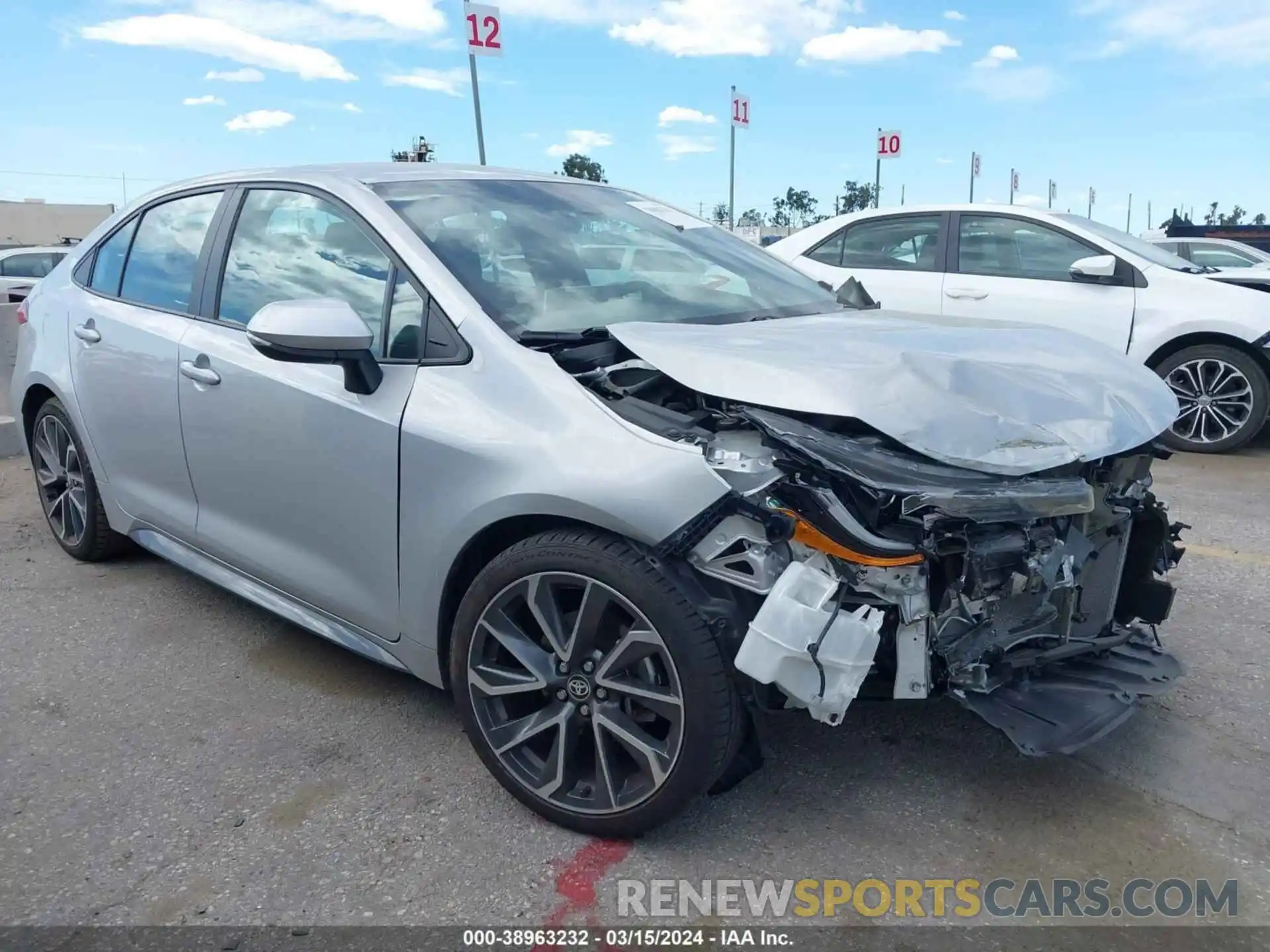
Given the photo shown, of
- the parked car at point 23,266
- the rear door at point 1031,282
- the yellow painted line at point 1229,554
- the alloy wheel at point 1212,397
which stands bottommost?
the yellow painted line at point 1229,554

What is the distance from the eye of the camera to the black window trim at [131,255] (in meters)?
3.50

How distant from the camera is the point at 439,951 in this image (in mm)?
2119

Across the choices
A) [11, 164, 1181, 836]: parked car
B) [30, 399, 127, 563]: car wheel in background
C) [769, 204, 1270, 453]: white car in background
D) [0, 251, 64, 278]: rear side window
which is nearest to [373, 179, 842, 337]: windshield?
[11, 164, 1181, 836]: parked car

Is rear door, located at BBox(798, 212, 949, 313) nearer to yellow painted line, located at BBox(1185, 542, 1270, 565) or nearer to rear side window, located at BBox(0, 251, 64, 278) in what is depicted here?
yellow painted line, located at BBox(1185, 542, 1270, 565)

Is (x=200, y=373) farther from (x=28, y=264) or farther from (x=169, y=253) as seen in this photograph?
(x=28, y=264)

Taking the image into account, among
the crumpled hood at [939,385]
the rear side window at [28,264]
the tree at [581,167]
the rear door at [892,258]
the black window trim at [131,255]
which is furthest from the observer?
the tree at [581,167]

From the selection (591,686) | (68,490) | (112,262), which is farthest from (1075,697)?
(68,490)

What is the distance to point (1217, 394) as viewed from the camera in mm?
6461

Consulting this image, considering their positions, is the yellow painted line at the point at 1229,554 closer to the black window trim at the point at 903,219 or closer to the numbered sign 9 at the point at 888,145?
the black window trim at the point at 903,219

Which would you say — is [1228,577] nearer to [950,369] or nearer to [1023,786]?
[1023,786]

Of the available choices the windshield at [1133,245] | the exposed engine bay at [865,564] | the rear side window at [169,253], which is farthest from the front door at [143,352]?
the windshield at [1133,245]

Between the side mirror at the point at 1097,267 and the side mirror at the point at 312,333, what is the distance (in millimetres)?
5243

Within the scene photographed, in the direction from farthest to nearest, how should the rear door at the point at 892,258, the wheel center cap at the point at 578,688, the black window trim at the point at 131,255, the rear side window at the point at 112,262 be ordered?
the rear door at the point at 892,258 < the rear side window at the point at 112,262 < the black window trim at the point at 131,255 < the wheel center cap at the point at 578,688

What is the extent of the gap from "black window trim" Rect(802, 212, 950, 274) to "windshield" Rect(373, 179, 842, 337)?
12.4 feet
